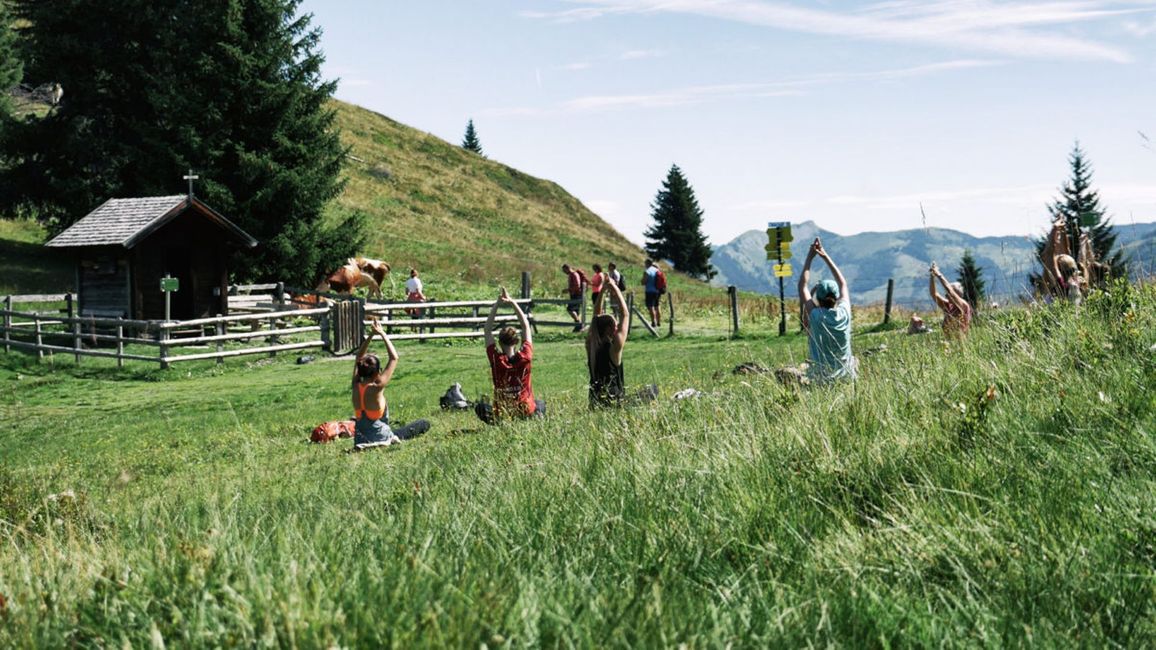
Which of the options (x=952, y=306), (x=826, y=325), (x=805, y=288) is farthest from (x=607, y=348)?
(x=952, y=306)

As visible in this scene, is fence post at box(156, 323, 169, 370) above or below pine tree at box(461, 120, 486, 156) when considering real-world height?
below

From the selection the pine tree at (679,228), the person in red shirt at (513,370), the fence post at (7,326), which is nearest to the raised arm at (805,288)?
the person in red shirt at (513,370)

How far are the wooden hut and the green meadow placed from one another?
21320mm

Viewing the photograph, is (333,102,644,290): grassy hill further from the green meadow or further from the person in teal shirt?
the green meadow

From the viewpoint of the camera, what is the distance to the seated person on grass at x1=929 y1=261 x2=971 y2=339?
902cm

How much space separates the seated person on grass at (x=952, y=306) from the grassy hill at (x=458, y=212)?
35970 millimetres

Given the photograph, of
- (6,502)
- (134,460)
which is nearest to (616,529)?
(6,502)

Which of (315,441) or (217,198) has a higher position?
(217,198)

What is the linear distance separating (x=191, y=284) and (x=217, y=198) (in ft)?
17.5

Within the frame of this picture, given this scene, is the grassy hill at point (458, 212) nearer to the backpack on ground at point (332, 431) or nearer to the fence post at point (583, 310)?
the fence post at point (583, 310)

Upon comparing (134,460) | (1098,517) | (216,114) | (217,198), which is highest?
(216,114)

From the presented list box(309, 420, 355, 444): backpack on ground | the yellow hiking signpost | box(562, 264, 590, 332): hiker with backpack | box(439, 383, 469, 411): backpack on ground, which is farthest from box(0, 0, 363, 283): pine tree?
box(309, 420, 355, 444): backpack on ground

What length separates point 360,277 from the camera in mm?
35938

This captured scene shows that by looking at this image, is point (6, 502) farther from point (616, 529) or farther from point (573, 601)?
point (573, 601)
